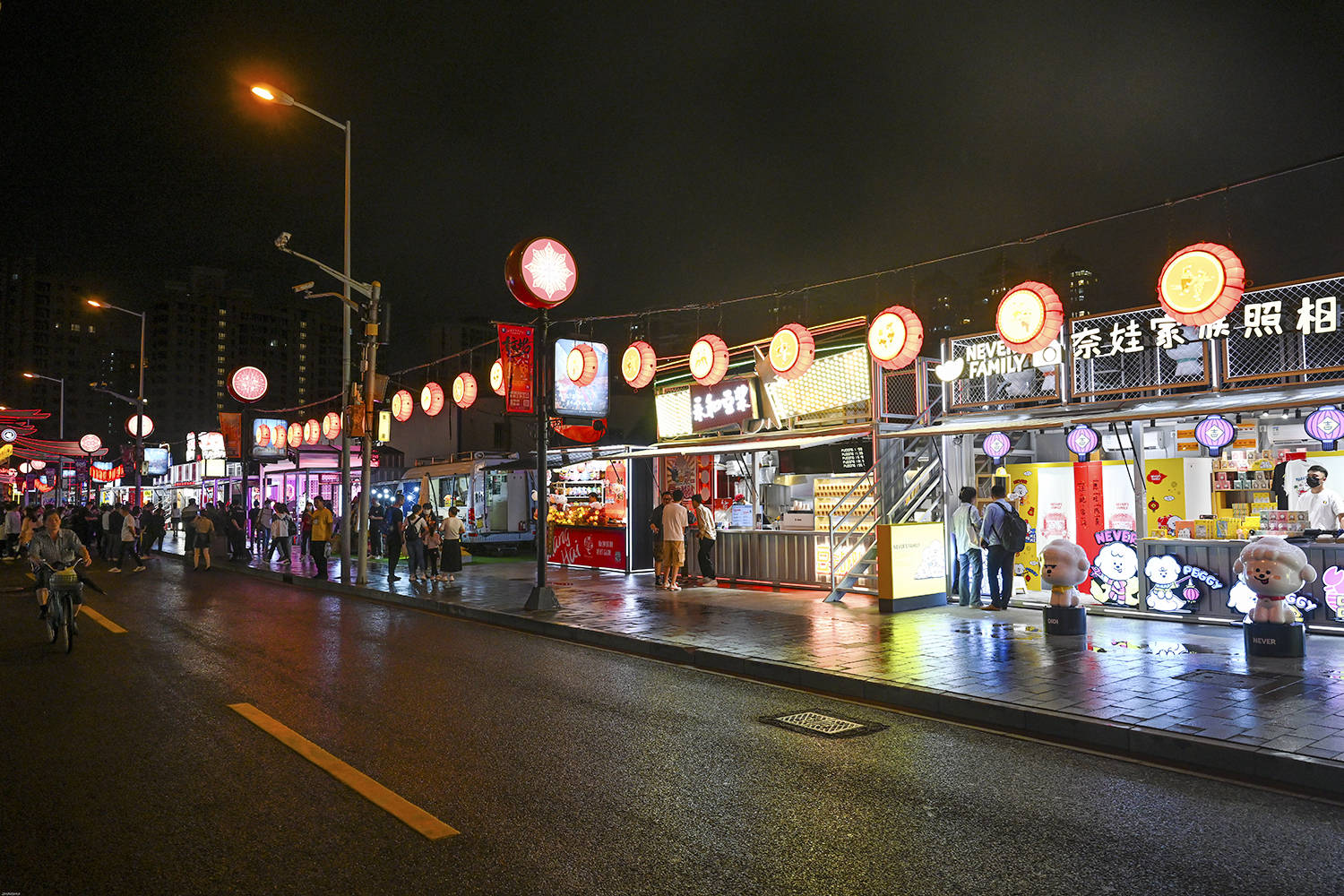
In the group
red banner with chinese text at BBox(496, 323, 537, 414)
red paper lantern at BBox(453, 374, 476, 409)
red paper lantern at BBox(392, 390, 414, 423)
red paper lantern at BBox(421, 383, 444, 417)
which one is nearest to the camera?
red banner with chinese text at BBox(496, 323, 537, 414)

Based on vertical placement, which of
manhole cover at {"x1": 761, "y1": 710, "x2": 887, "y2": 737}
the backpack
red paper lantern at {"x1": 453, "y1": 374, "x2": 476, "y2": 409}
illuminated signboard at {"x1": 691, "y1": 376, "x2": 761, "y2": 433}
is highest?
red paper lantern at {"x1": 453, "y1": 374, "x2": 476, "y2": 409}

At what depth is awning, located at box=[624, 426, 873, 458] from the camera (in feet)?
53.3

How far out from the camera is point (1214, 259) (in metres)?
10.2

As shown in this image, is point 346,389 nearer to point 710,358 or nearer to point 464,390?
point 464,390

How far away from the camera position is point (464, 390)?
2491cm

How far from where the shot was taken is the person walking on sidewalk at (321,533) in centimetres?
2111

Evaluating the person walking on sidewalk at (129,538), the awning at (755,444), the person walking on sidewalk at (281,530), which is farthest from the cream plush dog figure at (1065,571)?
the person walking on sidewalk at (129,538)

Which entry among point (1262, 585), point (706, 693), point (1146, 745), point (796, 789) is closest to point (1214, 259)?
point (1262, 585)

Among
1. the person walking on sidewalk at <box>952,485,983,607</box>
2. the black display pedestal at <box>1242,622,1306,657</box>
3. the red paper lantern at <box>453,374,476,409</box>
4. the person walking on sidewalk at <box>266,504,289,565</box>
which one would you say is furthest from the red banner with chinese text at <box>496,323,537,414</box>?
the black display pedestal at <box>1242,622,1306,657</box>

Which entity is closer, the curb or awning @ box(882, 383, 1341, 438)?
the curb

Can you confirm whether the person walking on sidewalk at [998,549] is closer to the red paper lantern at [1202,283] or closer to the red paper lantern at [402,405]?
the red paper lantern at [1202,283]

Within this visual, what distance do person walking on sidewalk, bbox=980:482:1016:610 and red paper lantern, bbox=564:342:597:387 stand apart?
9.15 meters

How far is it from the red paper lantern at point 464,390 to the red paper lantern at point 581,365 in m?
6.02

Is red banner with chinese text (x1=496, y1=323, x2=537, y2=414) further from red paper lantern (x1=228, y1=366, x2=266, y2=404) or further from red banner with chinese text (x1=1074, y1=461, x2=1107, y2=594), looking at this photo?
red paper lantern (x1=228, y1=366, x2=266, y2=404)
